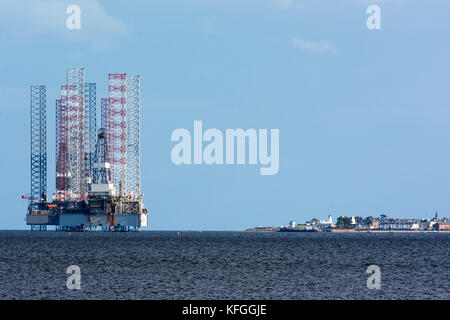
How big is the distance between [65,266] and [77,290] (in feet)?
74.5

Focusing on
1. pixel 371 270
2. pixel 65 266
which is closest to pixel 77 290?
pixel 65 266

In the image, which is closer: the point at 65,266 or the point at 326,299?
the point at 326,299

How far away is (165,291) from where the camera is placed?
52.1 metres

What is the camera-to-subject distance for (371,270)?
7225 centimetres

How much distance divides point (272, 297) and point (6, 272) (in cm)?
2849
